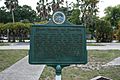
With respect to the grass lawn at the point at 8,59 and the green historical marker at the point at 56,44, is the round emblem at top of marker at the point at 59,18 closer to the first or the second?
the green historical marker at the point at 56,44

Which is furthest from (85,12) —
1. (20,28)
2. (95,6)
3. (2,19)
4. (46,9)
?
(2,19)

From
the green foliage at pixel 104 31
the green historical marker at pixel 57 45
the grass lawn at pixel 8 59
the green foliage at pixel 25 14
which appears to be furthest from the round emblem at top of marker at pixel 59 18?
the green foliage at pixel 25 14

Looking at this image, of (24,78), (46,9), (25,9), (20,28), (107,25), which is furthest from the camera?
(25,9)

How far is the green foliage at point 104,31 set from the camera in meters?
39.1

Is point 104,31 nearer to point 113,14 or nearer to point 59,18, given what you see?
point 113,14

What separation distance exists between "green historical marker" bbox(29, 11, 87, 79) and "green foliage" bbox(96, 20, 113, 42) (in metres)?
32.8

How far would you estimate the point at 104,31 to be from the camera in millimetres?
39156

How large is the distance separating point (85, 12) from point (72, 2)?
251 cm

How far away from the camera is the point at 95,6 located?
1708 inches

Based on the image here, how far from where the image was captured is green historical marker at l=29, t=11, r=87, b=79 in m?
6.53

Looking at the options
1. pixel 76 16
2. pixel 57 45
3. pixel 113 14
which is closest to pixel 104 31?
pixel 76 16

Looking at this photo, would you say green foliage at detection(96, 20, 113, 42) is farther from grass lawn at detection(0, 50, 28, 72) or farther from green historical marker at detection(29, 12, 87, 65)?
green historical marker at detection(29, 12, 87, 65)

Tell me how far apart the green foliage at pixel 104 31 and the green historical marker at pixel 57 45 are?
107 ft

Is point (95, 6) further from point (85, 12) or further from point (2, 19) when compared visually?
point (2, 19)
